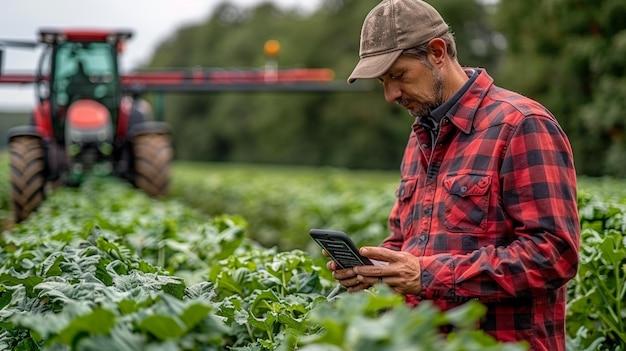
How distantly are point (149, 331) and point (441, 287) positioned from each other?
1.12 meters

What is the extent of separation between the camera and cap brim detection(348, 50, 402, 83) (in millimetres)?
2914

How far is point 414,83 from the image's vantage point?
2.99m

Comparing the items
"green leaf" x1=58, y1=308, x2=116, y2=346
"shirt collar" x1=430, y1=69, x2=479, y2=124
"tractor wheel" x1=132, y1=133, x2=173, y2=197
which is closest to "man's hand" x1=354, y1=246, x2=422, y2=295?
"shirt collar" x1=430, y1=69, x2=479, y2=124

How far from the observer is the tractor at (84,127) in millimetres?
11719

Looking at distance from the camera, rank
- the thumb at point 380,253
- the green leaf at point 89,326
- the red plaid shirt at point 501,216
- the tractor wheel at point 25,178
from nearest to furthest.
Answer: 1. the green leaf at point 89,326
2. the red plaid shirt at point 501,216
3. the thumb at point 380,253
4. the tractor wheel at point 25,178

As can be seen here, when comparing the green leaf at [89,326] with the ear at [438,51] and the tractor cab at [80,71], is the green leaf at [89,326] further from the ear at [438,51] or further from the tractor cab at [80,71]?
the tractor cab at [80,71]

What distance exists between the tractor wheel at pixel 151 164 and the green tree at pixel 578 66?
11.4m

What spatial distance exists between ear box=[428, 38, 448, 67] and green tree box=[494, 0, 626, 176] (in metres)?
17.0

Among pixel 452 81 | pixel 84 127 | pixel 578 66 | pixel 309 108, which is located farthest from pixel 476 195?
pixel 309 108

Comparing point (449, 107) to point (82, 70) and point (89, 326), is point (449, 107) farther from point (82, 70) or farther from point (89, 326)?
point (82, 70)

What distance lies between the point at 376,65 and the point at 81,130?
10335mm

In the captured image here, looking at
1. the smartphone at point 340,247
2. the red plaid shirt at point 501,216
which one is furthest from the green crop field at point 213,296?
the red plaid shirt at point 501,216

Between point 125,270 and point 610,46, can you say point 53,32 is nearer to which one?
point 125,270

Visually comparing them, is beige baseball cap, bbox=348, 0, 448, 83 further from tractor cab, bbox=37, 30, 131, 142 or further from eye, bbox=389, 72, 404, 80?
tractor cab, bbox=37, 30, 131, 142
